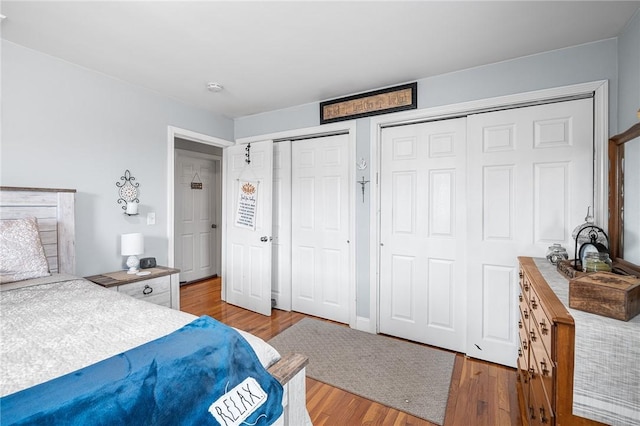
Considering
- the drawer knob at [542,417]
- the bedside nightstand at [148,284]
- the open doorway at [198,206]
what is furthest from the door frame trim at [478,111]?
the open doorway at [198,206]

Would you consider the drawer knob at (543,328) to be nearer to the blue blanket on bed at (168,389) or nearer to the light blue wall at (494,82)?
the blue blanket on bed at (168,389)

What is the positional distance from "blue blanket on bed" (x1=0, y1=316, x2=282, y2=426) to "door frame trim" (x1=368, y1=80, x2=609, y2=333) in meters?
2.01

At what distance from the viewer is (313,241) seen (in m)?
3.45

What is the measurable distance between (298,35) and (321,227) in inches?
77.6

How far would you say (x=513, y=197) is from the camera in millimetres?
2322

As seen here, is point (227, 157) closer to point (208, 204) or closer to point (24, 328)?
point (208, 204)

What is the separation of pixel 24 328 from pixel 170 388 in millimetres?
831

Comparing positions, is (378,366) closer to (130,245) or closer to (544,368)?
(544,368)

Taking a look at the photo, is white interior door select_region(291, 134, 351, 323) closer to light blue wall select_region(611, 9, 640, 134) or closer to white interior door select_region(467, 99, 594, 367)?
white interior door select_region(467, 99, 594, 367)

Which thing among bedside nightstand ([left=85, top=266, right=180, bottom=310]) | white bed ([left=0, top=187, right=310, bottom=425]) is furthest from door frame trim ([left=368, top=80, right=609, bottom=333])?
bedside nightstand ([left=85, top=266, right=180, bottom=310])

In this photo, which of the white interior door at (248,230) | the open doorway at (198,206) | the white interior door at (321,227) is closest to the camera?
the white interior door at (321,227)

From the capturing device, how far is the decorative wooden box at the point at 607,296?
38.1 inches

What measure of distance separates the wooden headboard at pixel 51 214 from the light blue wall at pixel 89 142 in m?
0.12

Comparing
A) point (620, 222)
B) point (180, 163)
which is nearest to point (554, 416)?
point (620, 222)
